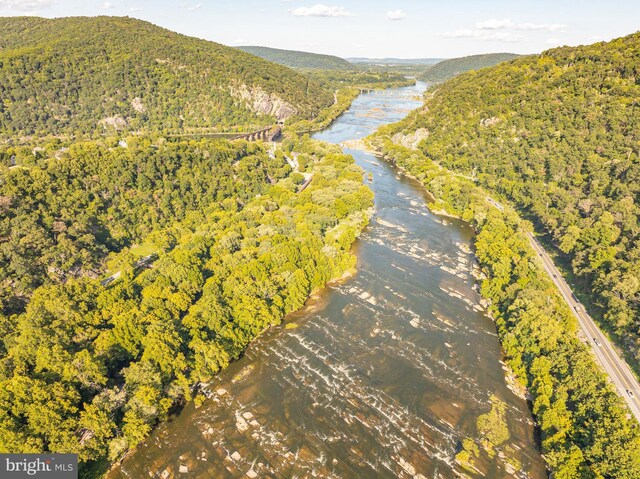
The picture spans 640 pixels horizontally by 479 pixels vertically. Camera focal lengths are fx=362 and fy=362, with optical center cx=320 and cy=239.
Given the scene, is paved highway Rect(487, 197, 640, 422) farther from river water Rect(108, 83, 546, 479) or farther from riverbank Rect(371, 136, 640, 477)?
river water Rect(108, 83, 546, 479)

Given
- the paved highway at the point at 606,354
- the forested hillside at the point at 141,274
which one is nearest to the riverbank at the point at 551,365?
the paved highway at the point at 606,354

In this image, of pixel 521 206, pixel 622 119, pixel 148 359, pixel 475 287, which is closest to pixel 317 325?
pixel 148 359

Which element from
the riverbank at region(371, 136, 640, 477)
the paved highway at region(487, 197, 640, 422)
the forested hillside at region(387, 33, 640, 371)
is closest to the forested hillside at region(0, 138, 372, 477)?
the riverbank at region(371, 136, 640, 477)

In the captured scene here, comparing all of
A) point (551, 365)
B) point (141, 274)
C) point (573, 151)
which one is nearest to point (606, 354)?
point (551, 365)

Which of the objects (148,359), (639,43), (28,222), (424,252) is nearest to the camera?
(148,359)

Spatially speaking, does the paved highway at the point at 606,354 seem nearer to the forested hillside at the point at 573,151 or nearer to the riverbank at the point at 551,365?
the forested hillside at the point at 573,151

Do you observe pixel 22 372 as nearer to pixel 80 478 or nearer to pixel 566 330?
pixel 80 478
